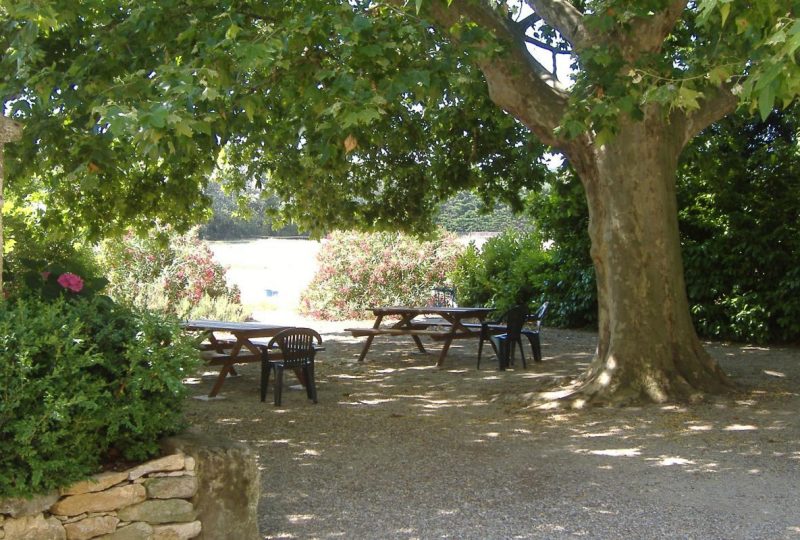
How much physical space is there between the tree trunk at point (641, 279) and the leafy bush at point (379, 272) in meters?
12.1

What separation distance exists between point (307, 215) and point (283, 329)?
639cm

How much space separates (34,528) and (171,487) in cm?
64

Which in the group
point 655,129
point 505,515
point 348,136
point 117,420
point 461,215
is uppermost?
point 461,215

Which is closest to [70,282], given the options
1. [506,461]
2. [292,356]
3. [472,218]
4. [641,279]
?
[506,461]

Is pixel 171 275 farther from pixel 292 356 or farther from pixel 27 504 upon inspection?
pixel 27 504

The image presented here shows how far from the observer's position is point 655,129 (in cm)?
870

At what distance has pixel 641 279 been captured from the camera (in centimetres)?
864

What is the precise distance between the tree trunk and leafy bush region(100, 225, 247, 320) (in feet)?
36.8

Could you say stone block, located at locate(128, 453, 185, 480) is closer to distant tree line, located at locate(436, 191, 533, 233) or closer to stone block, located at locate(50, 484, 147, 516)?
stone block, located at locate(50, 484, 147, 516)

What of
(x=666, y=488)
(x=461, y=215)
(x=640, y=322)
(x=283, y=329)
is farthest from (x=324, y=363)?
(x=461, y=215)

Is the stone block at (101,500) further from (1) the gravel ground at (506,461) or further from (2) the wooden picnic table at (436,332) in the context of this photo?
(2) the wooden picnic table at (436,332)

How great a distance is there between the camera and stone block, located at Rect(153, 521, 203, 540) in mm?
4258

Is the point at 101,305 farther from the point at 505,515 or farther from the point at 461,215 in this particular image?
the point at 461,215

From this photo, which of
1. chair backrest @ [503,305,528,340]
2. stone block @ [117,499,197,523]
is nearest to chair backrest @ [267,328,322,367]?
chair backrest @ [503,305,528,340]
